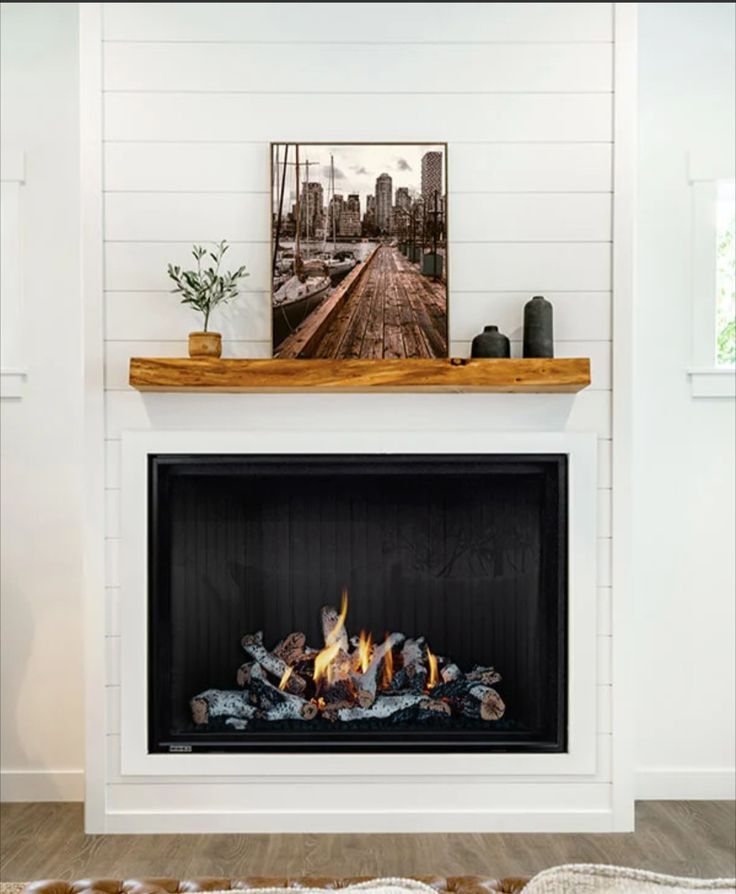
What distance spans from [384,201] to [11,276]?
1340mm

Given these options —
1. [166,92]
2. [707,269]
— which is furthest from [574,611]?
[166,92]

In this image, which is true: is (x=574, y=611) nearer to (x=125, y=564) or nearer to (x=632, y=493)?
(x=632, y=493)

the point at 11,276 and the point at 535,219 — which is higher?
the point at 535,219

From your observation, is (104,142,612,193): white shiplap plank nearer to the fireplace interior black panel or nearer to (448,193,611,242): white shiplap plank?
(448,193,611,242): white shiplap plank

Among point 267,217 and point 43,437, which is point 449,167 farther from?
point 43,437

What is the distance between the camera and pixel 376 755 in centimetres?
306

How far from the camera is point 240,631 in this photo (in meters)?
3.19

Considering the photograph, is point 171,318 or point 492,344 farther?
point 171,318

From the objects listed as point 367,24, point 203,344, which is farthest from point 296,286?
point 367,24

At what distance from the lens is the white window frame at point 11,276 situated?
3371 mm

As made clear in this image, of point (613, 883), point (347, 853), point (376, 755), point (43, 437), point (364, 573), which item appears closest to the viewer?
point (613, 883)

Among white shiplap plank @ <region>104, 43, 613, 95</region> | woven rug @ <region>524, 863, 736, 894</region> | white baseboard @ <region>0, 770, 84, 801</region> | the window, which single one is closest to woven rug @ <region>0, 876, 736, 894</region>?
woven rug @ <region>524, 863, 736, 894</region>

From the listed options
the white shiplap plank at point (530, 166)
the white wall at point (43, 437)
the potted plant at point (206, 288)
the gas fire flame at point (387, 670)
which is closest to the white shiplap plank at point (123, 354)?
the potted plant at point (206, 288)

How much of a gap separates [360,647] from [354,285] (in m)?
1.16
